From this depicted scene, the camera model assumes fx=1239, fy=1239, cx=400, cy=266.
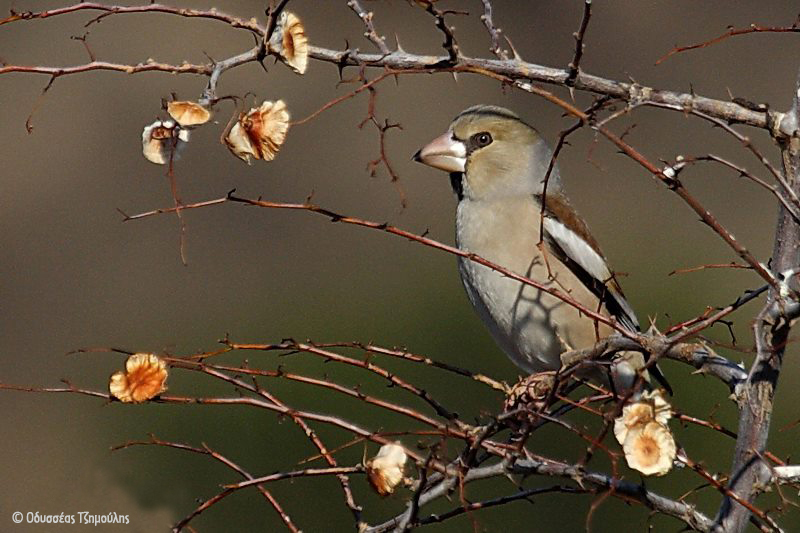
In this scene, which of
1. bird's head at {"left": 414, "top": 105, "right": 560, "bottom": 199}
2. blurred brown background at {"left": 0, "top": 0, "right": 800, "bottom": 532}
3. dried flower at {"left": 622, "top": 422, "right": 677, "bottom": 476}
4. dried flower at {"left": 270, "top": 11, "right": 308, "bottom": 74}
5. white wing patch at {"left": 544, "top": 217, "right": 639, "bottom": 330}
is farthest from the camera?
blurred brown background at {"left": 0, "top": 0, "right": 800, "bottom": 532}

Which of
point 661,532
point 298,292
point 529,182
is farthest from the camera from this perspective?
point 298,292

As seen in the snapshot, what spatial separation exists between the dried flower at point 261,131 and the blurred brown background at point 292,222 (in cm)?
364

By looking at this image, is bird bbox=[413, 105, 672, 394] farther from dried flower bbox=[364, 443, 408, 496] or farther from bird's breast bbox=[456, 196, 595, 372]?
dried flower bbox=[364, 443, 408, 496]

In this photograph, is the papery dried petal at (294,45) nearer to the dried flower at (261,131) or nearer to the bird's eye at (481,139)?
the dried flower at (261,131)

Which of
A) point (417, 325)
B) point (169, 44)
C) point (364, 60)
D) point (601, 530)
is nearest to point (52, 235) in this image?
point (169, 44)

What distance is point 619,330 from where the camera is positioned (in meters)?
1.88

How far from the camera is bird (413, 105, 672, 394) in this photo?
3.21m

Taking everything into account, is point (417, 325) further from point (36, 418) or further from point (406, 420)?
point (36, 418)

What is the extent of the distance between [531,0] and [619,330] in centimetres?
828

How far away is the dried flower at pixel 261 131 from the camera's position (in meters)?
2.02

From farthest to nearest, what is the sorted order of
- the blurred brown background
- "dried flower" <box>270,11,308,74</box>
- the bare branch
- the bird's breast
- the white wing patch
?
the blurred brown background
the white wing patch
the bird's breast
"dried flower" <box>270,11,308,74</box>
the bare branch

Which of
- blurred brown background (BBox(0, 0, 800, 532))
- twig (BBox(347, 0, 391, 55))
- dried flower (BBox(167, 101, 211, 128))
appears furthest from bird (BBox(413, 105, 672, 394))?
blurred brown background (BBox(0, 0, 800, 532))

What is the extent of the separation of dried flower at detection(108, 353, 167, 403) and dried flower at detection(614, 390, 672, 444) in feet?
2.44

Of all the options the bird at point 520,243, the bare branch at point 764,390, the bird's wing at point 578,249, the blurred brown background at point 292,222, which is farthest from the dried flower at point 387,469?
the blurred brown background at point 292,222
